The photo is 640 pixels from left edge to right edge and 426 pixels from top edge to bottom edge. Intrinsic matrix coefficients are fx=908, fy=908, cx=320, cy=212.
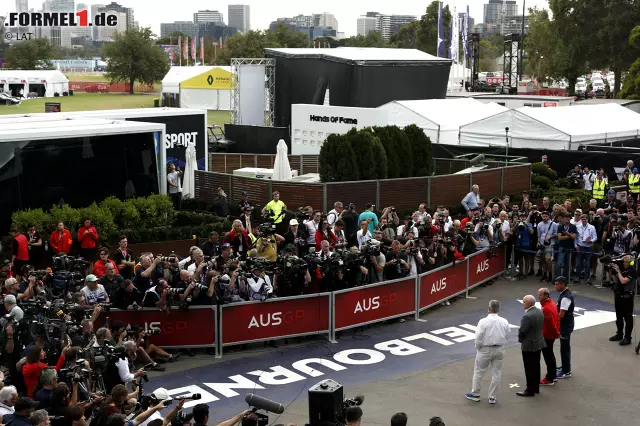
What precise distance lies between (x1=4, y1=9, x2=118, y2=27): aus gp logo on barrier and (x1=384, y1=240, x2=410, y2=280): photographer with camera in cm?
4713

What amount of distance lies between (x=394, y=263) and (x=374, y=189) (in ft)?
25.5

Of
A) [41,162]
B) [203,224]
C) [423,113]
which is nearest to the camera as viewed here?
[41,162]

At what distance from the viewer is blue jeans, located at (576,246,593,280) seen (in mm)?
20266

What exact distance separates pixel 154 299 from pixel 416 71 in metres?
31.6

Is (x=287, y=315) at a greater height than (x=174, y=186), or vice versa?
(x=174, y=186)

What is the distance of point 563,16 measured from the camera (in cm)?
7850

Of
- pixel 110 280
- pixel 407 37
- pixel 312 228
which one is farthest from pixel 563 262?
pixel 407 37

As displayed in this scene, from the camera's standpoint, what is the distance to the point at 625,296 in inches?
610

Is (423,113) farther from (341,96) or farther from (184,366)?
(184,366)

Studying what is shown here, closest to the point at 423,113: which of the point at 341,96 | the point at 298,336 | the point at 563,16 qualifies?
the point at 341,96

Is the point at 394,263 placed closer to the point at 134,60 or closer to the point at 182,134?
the point at 182,134

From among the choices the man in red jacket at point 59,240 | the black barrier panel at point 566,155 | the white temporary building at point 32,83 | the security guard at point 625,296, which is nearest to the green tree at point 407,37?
the white temporary building at point 32,83

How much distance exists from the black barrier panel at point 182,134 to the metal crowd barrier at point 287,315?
1059 cm

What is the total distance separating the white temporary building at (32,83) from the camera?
3063 inches
